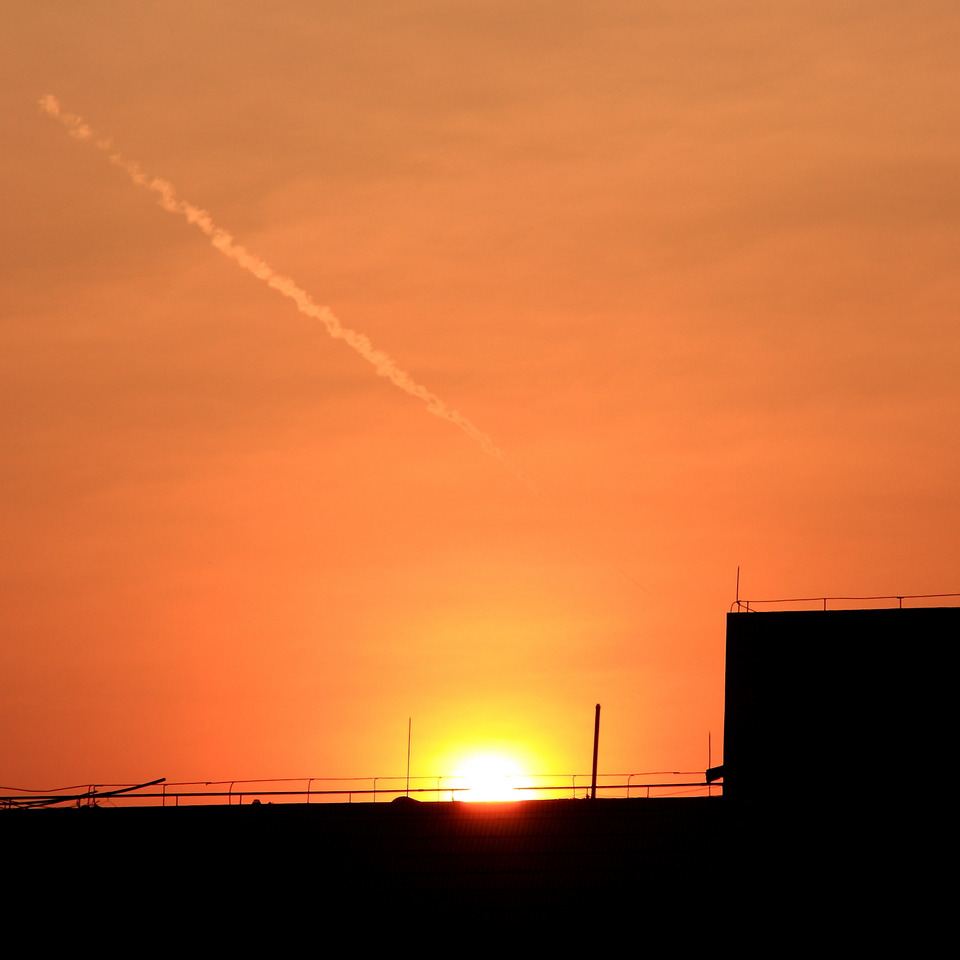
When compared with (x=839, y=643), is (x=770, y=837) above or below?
below

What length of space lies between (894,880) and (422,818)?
2347cm

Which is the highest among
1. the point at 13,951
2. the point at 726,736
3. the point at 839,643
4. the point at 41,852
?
the point at 839,643

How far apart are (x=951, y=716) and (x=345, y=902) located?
30.8 m

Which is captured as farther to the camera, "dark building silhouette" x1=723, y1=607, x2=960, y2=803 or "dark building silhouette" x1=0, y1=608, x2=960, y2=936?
"dark building silhouette" x1=723, y1=607, x2=960, y2=803

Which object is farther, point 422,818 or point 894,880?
point 422,818

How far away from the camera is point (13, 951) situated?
7162cm

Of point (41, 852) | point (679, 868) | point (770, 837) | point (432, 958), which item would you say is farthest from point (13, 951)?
point (770, 837)

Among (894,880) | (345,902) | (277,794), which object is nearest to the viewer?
(894,880)

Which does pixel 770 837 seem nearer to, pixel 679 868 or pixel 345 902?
pixel 679 868

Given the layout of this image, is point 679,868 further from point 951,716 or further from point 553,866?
point 951,716

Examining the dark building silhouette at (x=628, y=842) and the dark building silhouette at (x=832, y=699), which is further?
the dark building silhouette at (x=832, y=699)

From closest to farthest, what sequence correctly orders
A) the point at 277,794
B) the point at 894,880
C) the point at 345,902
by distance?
the point at 894,880 → the point at 345,902 → the point at 277,794

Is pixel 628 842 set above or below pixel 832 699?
below

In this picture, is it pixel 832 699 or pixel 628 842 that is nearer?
pixel 628 842
